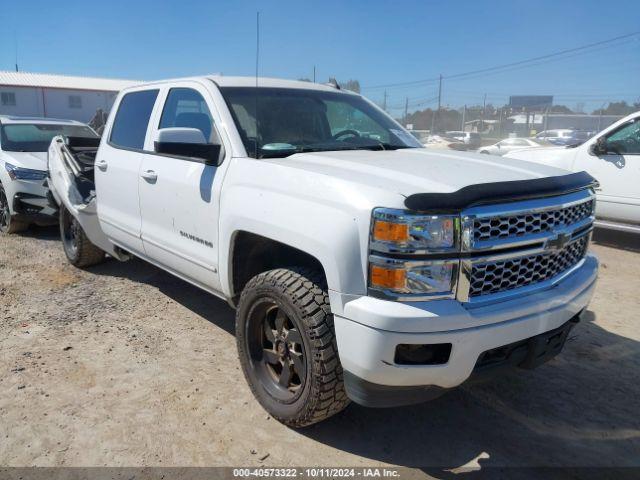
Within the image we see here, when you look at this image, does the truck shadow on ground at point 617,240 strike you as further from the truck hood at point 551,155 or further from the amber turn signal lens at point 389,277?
the amber turn signal lens at point 389,277

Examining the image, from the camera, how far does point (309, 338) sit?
2.54 meters

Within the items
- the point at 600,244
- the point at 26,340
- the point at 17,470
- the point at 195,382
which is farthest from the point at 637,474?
the point at 600,244

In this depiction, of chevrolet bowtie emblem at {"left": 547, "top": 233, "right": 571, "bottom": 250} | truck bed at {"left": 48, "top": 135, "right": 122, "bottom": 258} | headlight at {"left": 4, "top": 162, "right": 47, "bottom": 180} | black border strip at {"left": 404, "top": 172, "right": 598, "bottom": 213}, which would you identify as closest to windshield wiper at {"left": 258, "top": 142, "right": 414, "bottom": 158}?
black border strip at {"left": 404, "top": 172, "right": 598, "bottom": 213}

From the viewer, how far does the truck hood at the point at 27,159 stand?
712cm

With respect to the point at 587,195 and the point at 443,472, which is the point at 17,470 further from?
the point at 587,195

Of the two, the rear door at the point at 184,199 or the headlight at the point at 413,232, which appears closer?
the headlight at the point at 413,232

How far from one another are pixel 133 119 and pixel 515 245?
342 centimetres

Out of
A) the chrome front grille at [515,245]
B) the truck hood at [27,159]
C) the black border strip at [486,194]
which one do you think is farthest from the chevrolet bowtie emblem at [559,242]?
the truck hood at [27,159]

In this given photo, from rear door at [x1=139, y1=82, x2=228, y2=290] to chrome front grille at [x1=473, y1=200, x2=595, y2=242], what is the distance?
161 centimetres

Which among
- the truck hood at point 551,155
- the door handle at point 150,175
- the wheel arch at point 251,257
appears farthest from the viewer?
the truck hood at point 551,155

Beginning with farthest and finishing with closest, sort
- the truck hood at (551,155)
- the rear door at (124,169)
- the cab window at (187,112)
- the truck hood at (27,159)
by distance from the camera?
1. the truck hood at (551,155)
2. the truck hood at (27,159)
3. the rear door at (124,169)
4. the cab window at (187,112)

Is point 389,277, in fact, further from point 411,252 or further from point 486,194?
point 486,194

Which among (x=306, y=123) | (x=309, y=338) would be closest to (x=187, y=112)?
(x=306, y=123)

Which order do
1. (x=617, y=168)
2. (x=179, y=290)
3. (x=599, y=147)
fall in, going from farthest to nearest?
(x=599, y=147)
(x=617, y=168)
(x=179, y=290)
